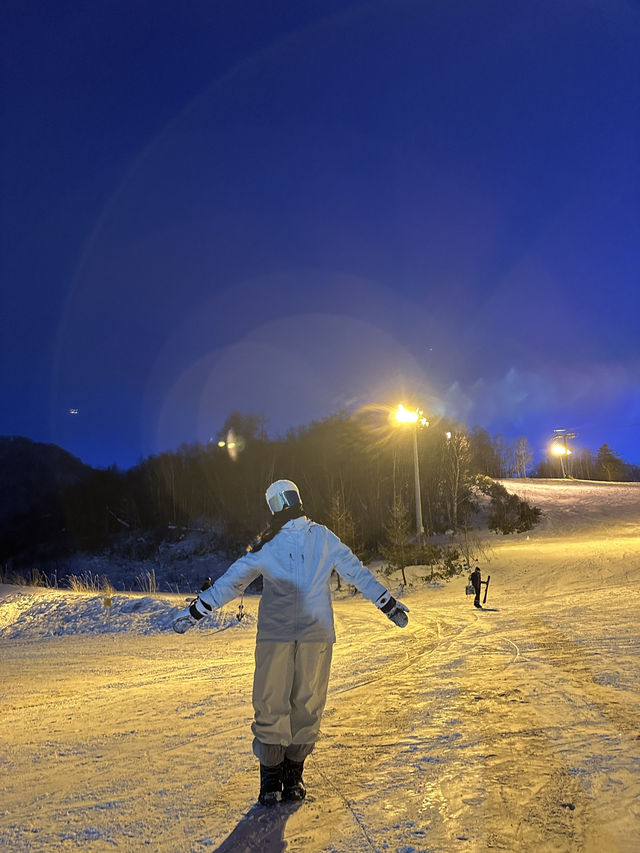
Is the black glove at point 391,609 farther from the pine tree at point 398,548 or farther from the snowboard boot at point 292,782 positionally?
the pine tree at point 398,548

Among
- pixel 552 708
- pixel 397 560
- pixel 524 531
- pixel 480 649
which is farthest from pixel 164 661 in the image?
pixel 524 531

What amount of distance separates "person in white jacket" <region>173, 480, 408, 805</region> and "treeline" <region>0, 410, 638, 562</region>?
2946 cm

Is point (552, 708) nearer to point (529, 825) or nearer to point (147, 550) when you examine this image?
Answer: point (529, 825)

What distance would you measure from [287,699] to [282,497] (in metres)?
1.28

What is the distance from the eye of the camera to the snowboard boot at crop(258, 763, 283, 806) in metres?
3.31

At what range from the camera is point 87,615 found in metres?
14.4

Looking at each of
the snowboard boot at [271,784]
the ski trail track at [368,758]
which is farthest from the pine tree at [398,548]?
the snowboard boot at [271,784]

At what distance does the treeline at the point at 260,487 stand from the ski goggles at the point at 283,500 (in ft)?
96.6

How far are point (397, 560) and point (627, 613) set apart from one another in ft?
48.2

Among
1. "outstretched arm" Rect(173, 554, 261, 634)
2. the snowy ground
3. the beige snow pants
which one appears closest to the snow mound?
the snowy ground

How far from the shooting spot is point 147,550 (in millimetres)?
47469

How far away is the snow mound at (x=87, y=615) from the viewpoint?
13.4 m

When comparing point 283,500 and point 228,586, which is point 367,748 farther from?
point 283,500

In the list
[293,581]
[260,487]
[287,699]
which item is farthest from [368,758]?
[260,487]
